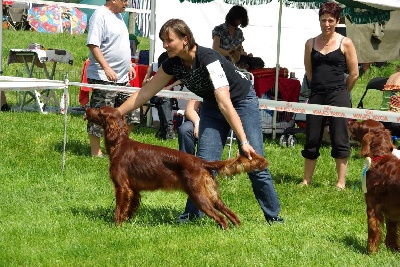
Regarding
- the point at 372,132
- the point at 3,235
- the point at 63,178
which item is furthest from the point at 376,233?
the point at 63,178

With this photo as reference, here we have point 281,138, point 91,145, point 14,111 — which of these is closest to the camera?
point 91,145

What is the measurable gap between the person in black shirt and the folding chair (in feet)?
59.0

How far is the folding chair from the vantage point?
22766 millimetres

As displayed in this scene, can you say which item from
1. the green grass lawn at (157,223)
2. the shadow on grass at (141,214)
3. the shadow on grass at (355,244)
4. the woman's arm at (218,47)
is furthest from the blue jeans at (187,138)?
the woman's arm at (218,47)

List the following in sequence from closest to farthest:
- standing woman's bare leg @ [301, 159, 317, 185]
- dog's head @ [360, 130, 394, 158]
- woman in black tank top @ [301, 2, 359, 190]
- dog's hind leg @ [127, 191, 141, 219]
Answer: dog's head @ [360, 130, 394, 158] → dog's hind leg @ [127, 191, 141, 219] → woman in black tank top @ [301, 2, 359, 190] → standing woman's bare leg @ [301, 159, 317, 185]

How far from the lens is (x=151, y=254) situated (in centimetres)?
493

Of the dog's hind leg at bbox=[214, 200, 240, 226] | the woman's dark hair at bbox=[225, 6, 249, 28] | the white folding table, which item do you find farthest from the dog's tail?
the white folding table

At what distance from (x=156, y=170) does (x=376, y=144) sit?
1566mm

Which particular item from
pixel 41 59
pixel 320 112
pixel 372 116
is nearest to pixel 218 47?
pixel 320 112

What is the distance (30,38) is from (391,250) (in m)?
15.8

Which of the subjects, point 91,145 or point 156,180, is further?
point 91,145

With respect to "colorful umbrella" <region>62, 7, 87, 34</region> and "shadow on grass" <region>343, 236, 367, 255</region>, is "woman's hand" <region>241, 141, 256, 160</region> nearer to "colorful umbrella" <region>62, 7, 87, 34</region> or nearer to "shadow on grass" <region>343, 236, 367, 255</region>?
"shadow on grass" <region>343, 236, 367, 255</region>

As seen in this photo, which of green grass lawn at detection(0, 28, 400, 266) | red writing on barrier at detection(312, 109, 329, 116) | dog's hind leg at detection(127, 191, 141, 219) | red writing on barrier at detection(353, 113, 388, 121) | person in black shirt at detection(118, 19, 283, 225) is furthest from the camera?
red writing on barrier at detection(312, 109, 329, 116)

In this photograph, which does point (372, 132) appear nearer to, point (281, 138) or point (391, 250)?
point (391, 250)
